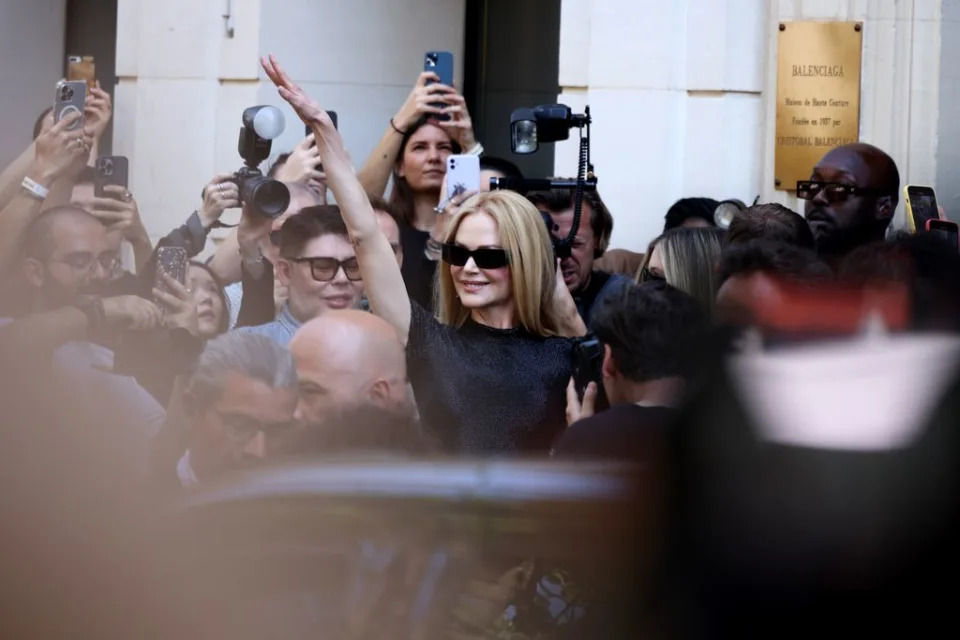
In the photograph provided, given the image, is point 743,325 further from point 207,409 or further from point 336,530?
point 207,409

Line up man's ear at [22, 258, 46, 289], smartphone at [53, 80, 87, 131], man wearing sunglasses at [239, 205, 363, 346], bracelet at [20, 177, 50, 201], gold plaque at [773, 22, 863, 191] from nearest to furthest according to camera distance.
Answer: man's ear at [22, 258, 46, 289] → man wearing sunglasses at [239, 205, 363, 346] → bracelet at [20, 177, 50, 201] → smartphone at [53, 80, 87, 131] → gold plaque at [773, 22, 863, 191]

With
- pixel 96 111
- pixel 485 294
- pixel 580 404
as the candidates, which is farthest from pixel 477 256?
pixel 96 111

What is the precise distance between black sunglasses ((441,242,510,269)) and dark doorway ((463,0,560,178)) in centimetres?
439

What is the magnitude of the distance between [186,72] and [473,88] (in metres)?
1.73

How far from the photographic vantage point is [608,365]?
2.10 metres

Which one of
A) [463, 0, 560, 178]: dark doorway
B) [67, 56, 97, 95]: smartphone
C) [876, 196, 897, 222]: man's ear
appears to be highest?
[463, 0, 560, 178]: dark doorway

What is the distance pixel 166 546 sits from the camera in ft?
4.86

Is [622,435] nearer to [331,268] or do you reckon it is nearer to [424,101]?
[331,268]

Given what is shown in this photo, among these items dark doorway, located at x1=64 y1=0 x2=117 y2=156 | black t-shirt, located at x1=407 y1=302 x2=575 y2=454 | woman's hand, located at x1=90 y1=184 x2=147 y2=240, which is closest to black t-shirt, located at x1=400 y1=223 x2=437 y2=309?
black t-shirt, located at x1=407 y1=302 x2=575 y2=454

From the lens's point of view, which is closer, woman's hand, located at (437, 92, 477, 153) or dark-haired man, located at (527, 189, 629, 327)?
dark-haired man, located at (527, 189, 629, 327)

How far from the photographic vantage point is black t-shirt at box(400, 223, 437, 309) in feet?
13.8

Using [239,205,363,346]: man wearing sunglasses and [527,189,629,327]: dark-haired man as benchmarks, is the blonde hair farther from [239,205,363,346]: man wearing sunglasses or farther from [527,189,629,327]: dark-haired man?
[527,189,629,327]: dark-haired man

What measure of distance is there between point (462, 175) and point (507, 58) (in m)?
Result: 3.76

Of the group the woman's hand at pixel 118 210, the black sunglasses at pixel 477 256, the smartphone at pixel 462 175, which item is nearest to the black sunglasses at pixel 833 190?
the smartphone at pixel 462 175
